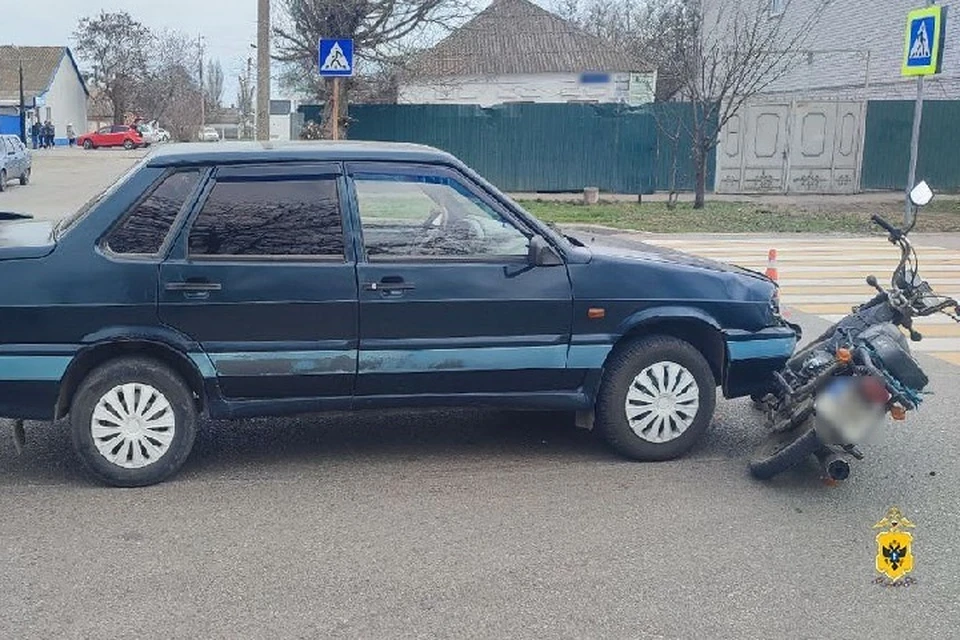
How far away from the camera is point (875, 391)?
4805 mm

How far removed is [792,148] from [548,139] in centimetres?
599

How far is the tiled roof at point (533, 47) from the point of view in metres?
40.5

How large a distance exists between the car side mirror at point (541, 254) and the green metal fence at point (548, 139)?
1883 centimetres

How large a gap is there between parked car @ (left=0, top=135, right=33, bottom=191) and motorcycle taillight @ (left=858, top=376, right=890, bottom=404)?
25753 millimetres

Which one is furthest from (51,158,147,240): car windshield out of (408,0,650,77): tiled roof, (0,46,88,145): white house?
(0,46,88,145): white house

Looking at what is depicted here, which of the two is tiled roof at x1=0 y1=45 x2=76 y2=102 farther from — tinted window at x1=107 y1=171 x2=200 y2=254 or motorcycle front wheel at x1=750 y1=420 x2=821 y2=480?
motorcycle front wheel at x1=750 y1=420 x2=821 y2=480

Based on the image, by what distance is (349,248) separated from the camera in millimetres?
5121

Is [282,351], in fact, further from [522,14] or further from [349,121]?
[522,14]

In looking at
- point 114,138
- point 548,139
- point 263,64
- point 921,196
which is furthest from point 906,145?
point 114,138

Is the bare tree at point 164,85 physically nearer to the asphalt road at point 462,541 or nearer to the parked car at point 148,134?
the parked car at point 148,134

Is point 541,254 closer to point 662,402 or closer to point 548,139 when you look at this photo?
point 662,402

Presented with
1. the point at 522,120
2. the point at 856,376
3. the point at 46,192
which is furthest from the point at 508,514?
the point at 46,192

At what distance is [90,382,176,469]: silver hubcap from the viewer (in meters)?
4.93

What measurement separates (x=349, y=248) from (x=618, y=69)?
38.1 m
